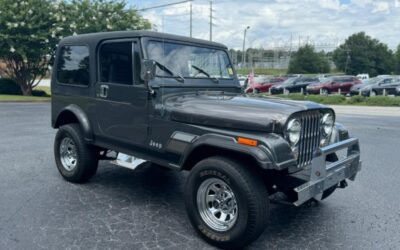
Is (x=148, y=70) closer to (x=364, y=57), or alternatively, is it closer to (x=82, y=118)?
(x=82, y=118)

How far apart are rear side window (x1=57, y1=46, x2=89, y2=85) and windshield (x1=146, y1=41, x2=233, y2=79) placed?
3.92ft

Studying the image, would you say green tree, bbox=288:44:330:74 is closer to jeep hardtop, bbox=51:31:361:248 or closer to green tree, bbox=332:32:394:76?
green tree, bbox=332:32:394:76

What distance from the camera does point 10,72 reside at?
72.7 ft

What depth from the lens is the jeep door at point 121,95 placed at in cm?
415

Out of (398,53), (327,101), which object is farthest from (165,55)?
(398,53)

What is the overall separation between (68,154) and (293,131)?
3418mm

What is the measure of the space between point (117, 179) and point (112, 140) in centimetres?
109

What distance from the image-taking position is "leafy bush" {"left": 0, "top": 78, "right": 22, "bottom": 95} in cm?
2273

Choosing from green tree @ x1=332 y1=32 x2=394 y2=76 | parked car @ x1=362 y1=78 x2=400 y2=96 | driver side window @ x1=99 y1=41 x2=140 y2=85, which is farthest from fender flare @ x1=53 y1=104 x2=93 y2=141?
green tree @ x1=332 y1=32 x2=394 y2=76

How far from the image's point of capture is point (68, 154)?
536cm

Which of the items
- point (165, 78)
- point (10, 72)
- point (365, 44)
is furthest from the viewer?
point (365, 44)

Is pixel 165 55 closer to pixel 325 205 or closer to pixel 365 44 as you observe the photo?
pixel 325 205

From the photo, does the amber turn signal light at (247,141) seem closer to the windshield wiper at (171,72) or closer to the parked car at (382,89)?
the windshield wiper at (171,72)

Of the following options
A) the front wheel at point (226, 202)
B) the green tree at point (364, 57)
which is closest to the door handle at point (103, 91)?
the front wheel at point (226, 202)
